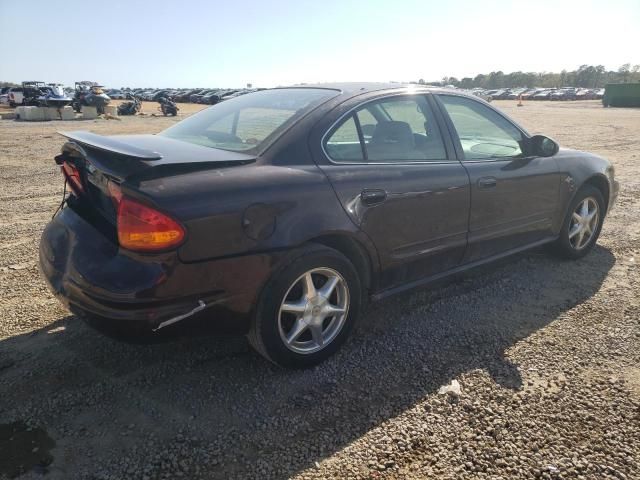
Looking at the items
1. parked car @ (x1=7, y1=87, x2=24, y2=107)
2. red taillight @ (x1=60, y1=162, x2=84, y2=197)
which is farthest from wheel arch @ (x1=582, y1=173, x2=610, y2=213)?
parked car @ (x1=7, y1=87, x2=24, y2=107)

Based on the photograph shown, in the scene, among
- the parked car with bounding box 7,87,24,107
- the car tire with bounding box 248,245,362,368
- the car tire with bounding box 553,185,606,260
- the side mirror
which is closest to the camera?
the car tire with bounding box 248,245,362,368

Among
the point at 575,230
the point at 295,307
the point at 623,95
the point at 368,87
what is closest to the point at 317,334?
the point at 295,307

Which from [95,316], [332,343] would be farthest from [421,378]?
[95,316]

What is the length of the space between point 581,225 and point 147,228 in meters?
4.15

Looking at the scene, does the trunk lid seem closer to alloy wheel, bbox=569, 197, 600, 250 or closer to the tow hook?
the tow hook

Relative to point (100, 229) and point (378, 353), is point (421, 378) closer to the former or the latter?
point (378, 353)

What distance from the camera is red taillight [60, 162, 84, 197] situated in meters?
2.86

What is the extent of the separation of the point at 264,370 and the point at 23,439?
4.07 feet

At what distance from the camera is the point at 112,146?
254cm

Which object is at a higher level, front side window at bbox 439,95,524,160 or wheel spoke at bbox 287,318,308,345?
front side window at bbox 439,95,524,160

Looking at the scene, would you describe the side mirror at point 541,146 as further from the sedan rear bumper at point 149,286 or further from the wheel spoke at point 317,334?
the sedan rear bumper at point 149,286

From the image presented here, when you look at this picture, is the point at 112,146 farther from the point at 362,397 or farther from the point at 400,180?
the point at 362,397

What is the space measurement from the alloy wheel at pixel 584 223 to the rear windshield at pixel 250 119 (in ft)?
9.43

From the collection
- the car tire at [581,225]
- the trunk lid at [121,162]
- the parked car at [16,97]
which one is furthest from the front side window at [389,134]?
the parked car at [16,97]
